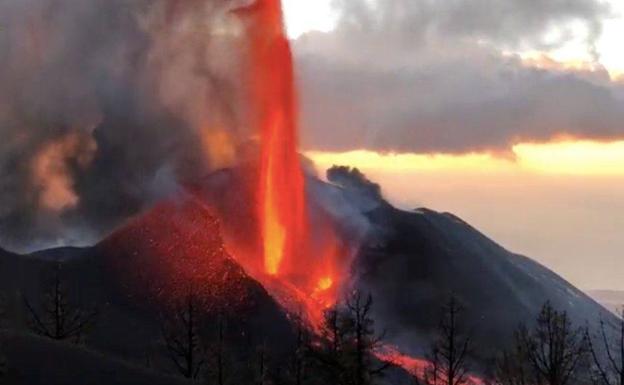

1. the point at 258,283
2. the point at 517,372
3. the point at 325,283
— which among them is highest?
the point at 325,283

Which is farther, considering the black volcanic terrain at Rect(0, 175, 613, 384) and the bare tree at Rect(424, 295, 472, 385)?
the black volcanic terrain at Rect(0, 175, 613, 384)

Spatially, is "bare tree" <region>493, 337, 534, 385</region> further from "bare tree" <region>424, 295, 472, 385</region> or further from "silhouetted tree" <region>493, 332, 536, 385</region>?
"bare tree" <region>424, 295, 472, 385</region>

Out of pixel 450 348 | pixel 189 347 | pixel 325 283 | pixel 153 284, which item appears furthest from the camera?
pixel 325 283

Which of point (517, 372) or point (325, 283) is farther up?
point (325, 283)

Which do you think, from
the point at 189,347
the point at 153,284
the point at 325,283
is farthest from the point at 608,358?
the point at 325,283

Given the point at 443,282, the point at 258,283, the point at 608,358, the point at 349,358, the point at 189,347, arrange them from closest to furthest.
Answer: the point at 349,358, the point at 608,358, the point at 189,347, the point at 258,283, the point at 443,282

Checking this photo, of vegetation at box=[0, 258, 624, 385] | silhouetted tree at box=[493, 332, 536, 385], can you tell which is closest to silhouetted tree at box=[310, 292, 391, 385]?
vegetation at box=[0, 258, 624, 385]

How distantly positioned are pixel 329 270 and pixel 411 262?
14959 mm

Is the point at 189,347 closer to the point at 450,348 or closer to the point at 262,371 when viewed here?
the point at 450,348

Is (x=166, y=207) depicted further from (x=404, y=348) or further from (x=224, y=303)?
(x=404, y=348)

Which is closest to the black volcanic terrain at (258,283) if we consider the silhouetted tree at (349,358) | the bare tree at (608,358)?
the bare tree at (608,358)

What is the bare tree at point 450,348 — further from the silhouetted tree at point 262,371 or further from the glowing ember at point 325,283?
the glowing ember at point 325,283

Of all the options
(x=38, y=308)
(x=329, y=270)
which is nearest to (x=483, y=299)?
(x=329, y=270)

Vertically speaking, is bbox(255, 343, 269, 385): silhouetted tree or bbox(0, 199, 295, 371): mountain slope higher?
bbox(0, 199, 295, 371): mountain slope
